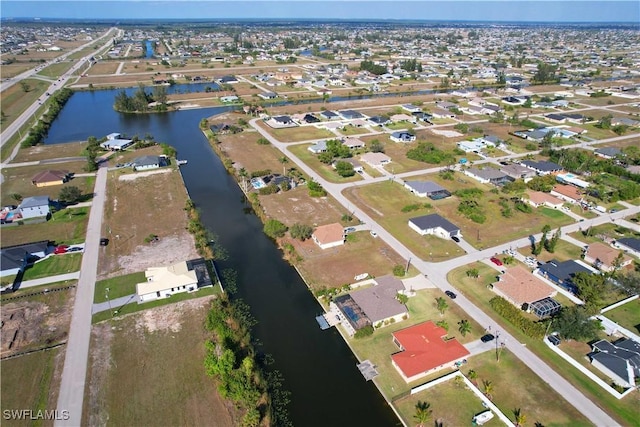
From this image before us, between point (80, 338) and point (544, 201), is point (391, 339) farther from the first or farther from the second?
point (544, 201)

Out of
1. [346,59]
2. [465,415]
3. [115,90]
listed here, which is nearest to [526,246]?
[465,415]

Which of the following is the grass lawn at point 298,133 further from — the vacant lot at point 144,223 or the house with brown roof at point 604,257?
the house with brown roof at point 604,257

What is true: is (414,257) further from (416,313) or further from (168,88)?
(168,88)

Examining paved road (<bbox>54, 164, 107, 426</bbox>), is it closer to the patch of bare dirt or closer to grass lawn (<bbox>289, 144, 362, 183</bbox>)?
Answer: the patch of bare dirt

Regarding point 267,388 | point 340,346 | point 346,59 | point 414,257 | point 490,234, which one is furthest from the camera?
point 346,59

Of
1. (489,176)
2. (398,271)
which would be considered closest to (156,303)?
(398,271)

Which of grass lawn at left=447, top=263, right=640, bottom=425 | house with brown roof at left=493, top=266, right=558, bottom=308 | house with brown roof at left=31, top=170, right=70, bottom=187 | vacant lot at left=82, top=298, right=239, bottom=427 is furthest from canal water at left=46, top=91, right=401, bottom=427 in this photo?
house with brown roof at left=31, top=170, right=70, bottom=187
